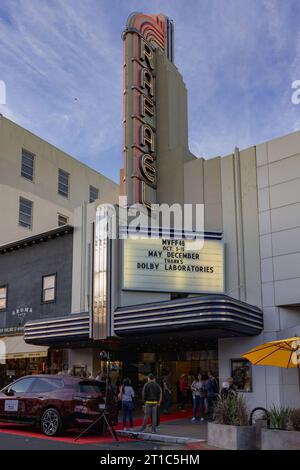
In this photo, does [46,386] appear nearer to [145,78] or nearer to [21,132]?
[145,78]

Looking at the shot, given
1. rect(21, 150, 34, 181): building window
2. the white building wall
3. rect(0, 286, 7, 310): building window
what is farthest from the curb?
rect(21, 150, 34, 181): building window

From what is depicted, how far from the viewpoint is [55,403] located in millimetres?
13891

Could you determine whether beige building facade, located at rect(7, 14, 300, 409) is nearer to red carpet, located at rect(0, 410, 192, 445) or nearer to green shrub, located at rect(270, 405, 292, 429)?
red carpet, located at rect(0, 410, 192, 445)

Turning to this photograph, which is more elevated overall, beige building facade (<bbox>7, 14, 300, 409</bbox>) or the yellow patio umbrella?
beige building facade (<bbox>7, 14, 300, 409</bbox>)

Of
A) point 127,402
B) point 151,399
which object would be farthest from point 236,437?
point 127,402

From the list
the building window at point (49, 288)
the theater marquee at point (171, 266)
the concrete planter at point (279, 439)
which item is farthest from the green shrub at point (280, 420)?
the building window at point (49, 288)

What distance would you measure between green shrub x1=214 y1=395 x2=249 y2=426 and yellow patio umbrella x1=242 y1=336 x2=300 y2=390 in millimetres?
964

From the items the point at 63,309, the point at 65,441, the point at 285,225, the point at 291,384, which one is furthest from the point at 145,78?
the point at 65,441

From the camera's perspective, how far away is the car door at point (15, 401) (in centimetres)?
1459

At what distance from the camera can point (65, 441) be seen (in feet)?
42.1

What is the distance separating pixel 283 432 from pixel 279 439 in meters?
0.16

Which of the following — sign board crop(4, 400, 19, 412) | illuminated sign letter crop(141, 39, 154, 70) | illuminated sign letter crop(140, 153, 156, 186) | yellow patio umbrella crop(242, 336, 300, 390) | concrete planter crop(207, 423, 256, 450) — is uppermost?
illuminated sign letter crop(141, 39, 154, 70)

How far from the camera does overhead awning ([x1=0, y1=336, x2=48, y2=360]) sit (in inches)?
883

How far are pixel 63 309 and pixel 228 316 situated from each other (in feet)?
29.3
